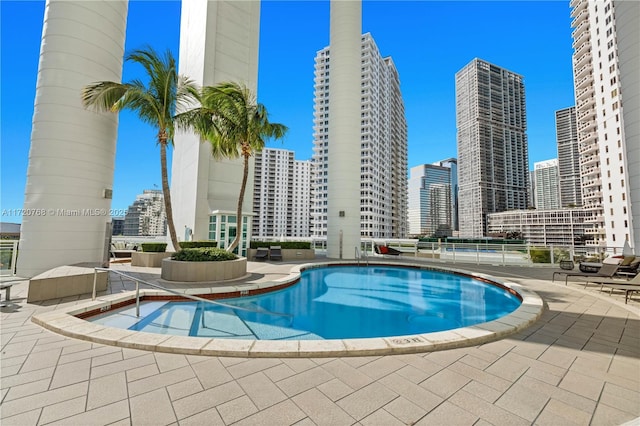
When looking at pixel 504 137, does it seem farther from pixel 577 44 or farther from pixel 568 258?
pixel 568 258

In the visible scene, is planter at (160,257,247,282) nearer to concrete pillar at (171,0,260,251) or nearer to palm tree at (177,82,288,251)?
palm tree at (177,82,288,251)

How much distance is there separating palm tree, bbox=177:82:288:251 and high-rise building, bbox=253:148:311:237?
243 feet

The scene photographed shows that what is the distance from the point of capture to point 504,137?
93.7 metres

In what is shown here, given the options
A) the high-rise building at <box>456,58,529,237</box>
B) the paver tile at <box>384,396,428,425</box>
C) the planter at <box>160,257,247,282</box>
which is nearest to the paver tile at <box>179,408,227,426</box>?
the paver tile at <box>384,396,428,425</box>

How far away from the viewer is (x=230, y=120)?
9797 mm

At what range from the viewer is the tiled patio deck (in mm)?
1935

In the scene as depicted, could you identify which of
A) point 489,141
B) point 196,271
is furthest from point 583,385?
point 489,141

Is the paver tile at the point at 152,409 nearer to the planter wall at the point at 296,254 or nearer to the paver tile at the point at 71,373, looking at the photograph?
the paver tile at the point at 71,373

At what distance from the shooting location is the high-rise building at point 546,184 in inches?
4555

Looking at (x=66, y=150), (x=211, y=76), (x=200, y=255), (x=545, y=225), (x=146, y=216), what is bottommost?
(x=200, y=255)

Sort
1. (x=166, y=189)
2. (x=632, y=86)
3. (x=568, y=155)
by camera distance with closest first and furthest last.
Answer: (x=632, y=86) < (x=166, y=189) < (x=568, y=155)

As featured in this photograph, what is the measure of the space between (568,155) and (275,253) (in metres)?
113

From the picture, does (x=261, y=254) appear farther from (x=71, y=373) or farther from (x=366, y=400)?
(x=366, y=400)

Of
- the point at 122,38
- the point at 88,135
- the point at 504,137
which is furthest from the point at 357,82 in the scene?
the point at 504,137
